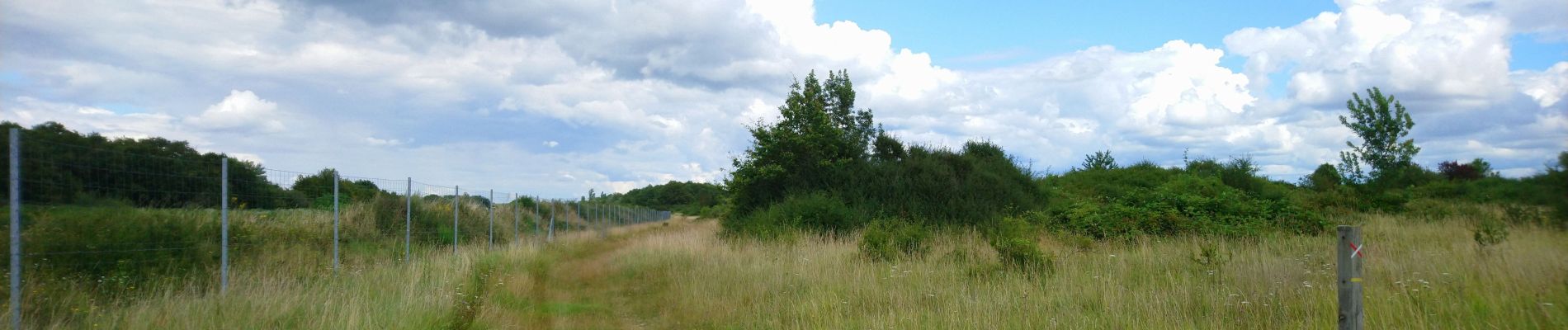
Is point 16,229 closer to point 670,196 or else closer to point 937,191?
point 937,191

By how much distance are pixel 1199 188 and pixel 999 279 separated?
1581cm

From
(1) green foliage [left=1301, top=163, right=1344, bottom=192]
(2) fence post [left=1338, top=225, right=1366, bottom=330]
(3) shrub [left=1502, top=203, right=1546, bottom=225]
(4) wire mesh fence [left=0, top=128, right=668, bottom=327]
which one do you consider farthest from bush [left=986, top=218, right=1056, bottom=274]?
(1) green foliage [left=1301, top=163, right=1344, bottom=192]

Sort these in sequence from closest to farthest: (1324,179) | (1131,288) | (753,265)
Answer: (1131,288), (753,265), (1324,179)

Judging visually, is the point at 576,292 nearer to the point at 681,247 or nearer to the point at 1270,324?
the point at 681,247

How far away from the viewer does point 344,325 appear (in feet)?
21.6

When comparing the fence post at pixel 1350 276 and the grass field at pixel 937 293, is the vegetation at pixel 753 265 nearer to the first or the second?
the grass field at pixel 937 293

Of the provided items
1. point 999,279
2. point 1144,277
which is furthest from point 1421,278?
point 999,279

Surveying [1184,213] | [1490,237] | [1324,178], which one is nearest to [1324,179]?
[1324,178]

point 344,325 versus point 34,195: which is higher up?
point 34,195

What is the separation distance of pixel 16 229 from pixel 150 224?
1.88 meters

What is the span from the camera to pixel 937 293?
29.5ft

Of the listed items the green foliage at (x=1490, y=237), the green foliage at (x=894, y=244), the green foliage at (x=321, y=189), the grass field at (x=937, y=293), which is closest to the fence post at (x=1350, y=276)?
the grass field at (x=937, y=293)

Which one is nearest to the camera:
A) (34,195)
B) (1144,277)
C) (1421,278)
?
(34,195)

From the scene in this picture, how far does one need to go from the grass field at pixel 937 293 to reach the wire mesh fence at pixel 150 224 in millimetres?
275
